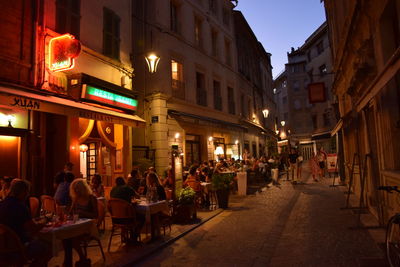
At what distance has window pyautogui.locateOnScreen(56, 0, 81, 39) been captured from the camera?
823 cm

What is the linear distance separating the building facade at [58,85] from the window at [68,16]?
0.03 meters

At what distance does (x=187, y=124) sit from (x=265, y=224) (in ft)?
28.4

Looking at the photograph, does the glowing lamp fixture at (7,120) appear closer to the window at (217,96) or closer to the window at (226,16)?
the window at (217,96)

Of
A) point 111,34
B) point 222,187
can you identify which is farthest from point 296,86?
point 222,187

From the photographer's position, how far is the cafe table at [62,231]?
12.9ft

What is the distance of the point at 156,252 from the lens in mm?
5484

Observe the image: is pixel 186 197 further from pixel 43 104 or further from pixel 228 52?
pixel 228 52

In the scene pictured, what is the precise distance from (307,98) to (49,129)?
39034 mm

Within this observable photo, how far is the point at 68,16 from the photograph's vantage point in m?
8.50

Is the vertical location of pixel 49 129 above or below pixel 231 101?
below

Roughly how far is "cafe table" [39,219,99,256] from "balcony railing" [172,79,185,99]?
10.3m

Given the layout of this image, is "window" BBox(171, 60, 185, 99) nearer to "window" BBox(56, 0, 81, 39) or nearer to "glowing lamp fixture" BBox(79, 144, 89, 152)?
"glowing lamp fixture" BBox(79, 144, 89, 152)

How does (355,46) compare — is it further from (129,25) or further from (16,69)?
(16,69)

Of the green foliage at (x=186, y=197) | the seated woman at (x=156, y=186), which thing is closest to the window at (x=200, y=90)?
the green foliage at (x=186, y=197)
